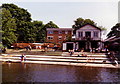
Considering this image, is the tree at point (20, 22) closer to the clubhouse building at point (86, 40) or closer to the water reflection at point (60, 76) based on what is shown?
the clubhouse building at point (86, 40)

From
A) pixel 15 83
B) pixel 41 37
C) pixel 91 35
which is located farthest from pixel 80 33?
pixel 41 37

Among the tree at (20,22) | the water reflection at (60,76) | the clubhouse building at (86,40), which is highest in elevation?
the tree at (20,22)

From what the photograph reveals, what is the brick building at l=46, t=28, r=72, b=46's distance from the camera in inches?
2689

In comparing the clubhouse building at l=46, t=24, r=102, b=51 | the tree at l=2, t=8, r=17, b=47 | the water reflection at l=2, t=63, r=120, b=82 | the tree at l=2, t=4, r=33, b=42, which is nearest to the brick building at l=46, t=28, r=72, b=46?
the tree at l=2, t=4, r=33, b=42

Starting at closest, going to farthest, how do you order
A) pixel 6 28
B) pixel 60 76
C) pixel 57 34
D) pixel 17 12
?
1. pixel 60 76
2. pixel 6 28
3. pixel 17 12
4. pixel 57 34

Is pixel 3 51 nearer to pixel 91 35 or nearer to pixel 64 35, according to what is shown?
pixel 91 35

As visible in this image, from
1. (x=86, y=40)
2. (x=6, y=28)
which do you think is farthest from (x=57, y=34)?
(x=6, y=28)

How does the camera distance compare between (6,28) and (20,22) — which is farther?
(20,22)

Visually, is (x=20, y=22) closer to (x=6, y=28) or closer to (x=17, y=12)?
(x=17, y=12)

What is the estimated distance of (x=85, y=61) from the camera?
88.8ft

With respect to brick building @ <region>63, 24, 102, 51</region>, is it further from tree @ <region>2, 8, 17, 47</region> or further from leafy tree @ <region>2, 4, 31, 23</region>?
leafy tree @ <region>2, 4, 31, 23</region>

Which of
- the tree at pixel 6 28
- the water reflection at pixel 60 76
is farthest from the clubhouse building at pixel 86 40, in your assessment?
the water reflection at pixel 60 76

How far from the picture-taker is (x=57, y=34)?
225 feet

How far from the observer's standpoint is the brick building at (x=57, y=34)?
68312mm
